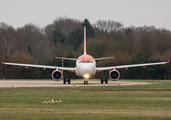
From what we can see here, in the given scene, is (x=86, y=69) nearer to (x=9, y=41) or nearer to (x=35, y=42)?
(x=9, y=41)

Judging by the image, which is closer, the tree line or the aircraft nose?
the aircraft nose

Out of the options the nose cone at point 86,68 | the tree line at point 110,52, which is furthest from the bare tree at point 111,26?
the nose cone at point 86,68

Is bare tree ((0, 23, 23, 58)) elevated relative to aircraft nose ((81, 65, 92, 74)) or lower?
elevated

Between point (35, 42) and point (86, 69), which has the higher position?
point (35, 42)

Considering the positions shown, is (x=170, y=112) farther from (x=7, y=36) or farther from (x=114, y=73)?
(x=7, y=36)

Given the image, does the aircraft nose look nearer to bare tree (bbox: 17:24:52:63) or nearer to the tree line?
the tree line

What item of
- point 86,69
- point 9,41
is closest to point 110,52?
point 9,41

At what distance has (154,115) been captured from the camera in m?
15.5

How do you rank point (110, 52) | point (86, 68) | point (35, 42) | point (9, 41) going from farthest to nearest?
point (35, 42) < point (9, 41) < point (110, 52) < point (86, 68)

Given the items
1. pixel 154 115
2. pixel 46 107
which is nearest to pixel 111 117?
pixel 154 115

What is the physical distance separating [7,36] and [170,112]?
9244 centimetres

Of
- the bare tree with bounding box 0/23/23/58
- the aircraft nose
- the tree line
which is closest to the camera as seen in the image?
the aircraft nose

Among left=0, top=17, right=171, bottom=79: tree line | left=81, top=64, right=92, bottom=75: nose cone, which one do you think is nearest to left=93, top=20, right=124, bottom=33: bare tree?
left=0, top=17, right=171, bottom=79: tree line

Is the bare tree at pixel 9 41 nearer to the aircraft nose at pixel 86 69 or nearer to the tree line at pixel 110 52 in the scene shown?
the tree line at pixel 110 52
